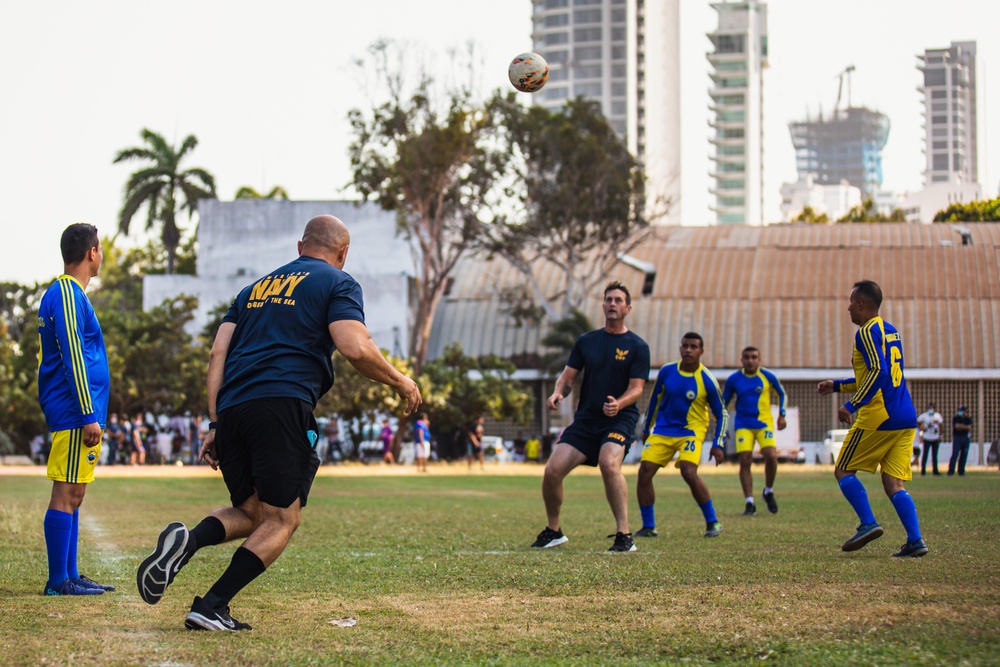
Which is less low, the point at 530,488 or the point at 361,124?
the point at 361,124

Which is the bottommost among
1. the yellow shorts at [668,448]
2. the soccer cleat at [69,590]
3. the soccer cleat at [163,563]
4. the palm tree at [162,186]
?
the soccer cleat at [69,590]

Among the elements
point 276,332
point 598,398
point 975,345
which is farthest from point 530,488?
A: point 975,345

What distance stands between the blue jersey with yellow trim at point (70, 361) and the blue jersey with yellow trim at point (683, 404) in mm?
6837

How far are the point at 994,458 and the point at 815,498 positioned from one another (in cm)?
3215

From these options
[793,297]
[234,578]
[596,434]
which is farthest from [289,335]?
[793,297]

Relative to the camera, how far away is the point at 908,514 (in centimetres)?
987

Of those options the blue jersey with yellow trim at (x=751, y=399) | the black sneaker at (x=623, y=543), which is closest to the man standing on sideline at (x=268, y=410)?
the black sneaker at (x=623, y=543)

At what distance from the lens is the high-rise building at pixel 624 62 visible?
144125 millimetres

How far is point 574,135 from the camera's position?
4922 centimetres

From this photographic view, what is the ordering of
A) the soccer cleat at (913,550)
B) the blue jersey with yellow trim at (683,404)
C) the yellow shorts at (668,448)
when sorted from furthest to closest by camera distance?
1. the blue jersey with yellow trim at (683,404)
2. the yellow shorts at (668,448)
3. the soccer cleat at (913,550)

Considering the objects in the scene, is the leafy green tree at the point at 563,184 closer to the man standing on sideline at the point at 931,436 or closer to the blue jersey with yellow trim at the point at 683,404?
the man standing on sideline at the point at 931,436

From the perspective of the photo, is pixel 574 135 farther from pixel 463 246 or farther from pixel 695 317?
pixel 695 317

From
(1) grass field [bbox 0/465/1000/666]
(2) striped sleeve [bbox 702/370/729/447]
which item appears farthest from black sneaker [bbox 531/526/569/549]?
(2) striped sleeve [bbox 702/370/729/447]

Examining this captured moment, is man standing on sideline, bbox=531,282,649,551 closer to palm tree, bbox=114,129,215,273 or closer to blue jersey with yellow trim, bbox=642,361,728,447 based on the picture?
blue jersey with yellow trim, bbox=642,361,728,447
